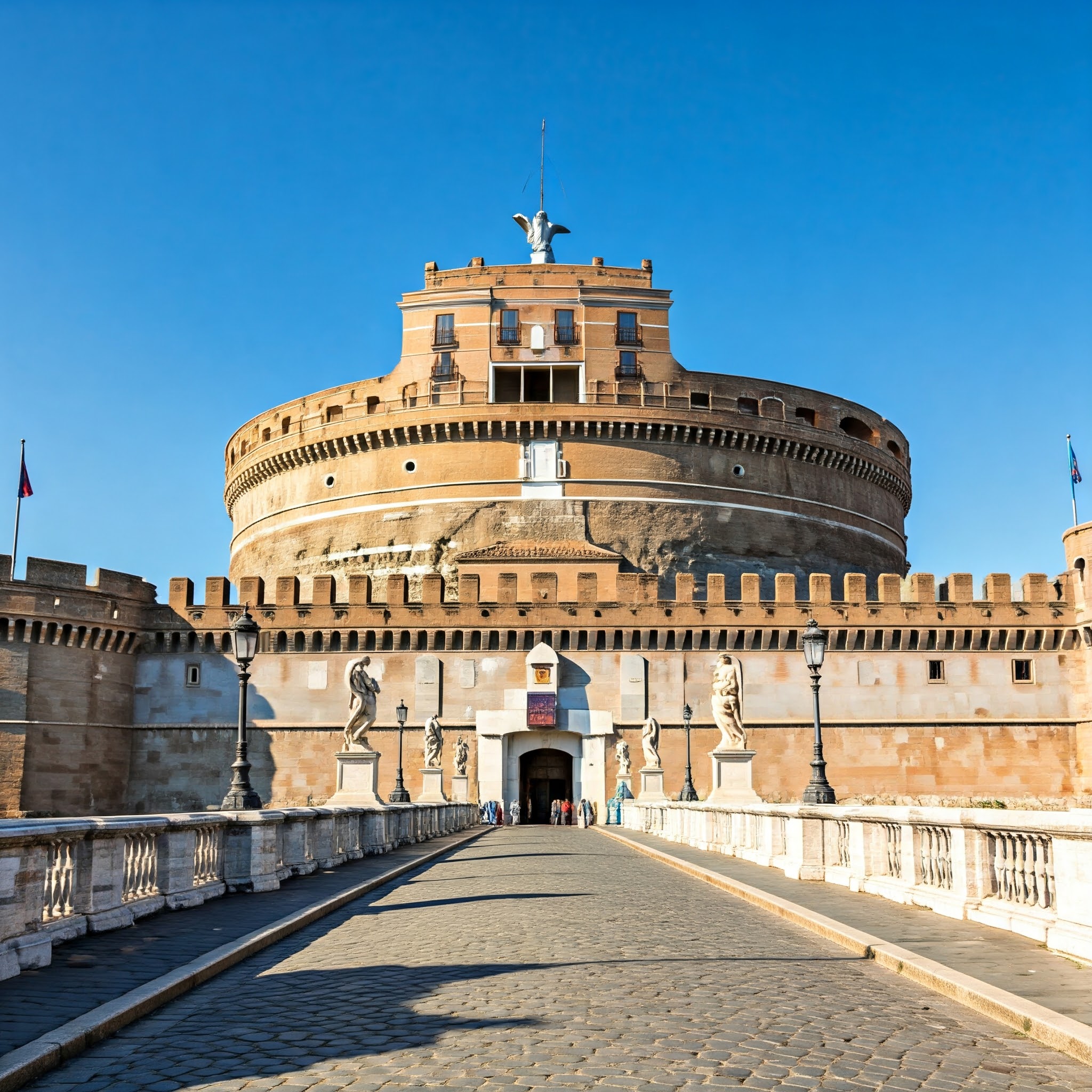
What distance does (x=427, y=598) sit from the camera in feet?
136

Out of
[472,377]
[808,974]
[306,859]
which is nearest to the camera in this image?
[808,974]

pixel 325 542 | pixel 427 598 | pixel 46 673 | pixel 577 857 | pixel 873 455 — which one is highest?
pixel 873 455

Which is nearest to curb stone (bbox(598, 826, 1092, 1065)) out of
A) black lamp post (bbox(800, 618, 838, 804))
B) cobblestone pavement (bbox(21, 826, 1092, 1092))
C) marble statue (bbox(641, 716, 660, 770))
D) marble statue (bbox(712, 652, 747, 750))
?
cobblestone pavement (bbox(21, 826, 1092, 1092))

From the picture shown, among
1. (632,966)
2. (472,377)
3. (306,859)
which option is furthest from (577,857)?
(472,377)

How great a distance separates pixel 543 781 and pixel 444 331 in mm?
20516

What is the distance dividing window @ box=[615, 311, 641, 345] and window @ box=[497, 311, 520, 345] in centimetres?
416

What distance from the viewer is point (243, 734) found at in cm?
1576

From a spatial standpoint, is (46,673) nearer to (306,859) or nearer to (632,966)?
(306,859)

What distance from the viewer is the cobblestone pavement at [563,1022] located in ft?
15.8

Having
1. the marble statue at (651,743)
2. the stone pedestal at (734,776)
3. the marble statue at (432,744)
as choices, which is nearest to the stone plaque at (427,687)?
the marble statue at (432,744)

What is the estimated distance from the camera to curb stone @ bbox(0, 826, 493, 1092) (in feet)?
15.8

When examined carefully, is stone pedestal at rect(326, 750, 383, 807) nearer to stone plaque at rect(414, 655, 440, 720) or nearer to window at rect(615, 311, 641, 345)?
stone plaque at rect(414, 655, 440, 720)

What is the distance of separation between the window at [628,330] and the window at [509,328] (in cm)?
416

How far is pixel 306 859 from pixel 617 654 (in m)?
27.5
